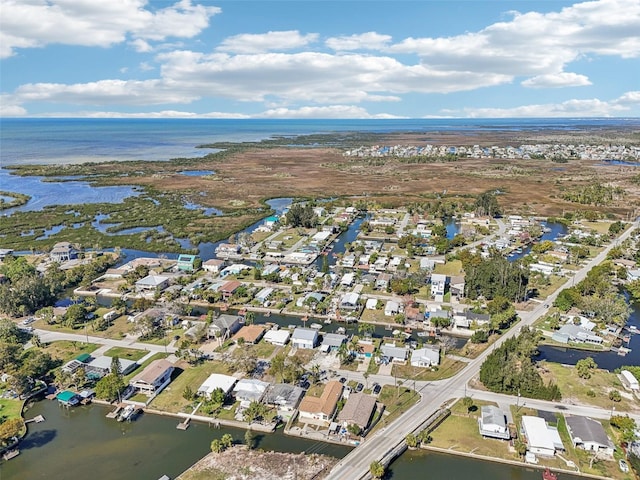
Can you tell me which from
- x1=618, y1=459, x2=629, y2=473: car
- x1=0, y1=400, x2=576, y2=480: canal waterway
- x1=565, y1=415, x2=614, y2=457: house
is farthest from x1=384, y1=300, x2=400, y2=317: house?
x1=618, y1=459, x2=629, y2=473: car

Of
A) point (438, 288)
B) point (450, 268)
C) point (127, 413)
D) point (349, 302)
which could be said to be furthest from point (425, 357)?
point (450, 268)

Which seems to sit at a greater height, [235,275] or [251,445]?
[235,275]

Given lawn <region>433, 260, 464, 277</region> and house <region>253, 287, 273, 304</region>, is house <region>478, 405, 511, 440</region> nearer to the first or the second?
house <region>253, 287, 273, 304</region>

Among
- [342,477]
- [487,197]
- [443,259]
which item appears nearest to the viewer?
[342,477]

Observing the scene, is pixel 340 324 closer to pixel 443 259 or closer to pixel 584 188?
pixel 443 259

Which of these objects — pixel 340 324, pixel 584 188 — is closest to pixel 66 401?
pixel 340 324
